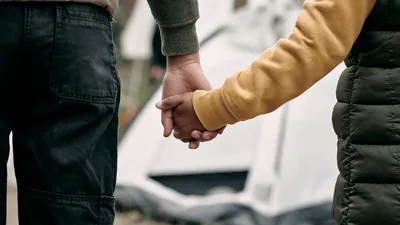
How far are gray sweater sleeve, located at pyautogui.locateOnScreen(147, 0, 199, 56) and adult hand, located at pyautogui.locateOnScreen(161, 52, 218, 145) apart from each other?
2 centimetres

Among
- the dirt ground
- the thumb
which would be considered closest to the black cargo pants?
the thumb

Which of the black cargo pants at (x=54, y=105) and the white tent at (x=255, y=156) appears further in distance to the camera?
the white tent at (x=255, y=156)

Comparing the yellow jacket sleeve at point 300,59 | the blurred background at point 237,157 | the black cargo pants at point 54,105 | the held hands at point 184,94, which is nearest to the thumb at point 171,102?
the held hands at point 184,94

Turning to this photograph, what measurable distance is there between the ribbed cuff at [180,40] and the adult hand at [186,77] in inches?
0.6

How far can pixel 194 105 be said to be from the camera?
3.69 ft

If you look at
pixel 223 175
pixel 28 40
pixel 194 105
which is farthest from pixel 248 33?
pixel 28 40

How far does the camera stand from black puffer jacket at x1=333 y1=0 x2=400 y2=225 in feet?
3.15

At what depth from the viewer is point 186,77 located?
1.17m

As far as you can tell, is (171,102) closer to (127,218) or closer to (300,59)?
(300,59)

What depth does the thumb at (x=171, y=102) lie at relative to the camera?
119cm

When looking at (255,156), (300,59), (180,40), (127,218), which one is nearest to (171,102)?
(180,40)

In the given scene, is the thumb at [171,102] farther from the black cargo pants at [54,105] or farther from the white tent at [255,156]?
the white tent at [255,156]

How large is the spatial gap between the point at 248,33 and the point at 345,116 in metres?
1.42

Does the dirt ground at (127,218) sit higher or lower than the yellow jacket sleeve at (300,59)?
lower
